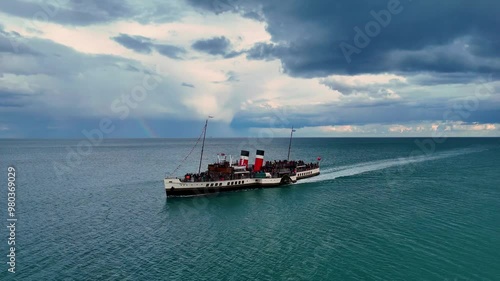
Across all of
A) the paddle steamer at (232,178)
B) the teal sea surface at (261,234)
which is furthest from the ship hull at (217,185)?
the teal sea surface at (261,234)

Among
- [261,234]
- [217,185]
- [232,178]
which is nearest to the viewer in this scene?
[261,234]

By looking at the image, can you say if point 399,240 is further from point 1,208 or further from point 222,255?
point 1,208

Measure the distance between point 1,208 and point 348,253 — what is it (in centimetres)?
6391

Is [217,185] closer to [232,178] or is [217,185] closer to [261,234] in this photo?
[232,178]

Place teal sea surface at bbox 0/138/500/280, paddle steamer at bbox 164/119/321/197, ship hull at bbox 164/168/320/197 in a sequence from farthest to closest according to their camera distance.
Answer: paddle steamer at bbox 164/119/321/197, ship hull at bbox 164/168/320/197, teal sea surface at bbox 0/138/500/280

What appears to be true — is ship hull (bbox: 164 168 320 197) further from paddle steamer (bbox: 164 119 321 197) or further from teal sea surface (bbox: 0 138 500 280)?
teal sea surface (bbox: 0 138 500 280)

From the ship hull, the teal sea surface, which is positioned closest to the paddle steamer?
the ship hull

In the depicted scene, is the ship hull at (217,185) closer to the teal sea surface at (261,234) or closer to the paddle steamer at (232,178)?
the paddle steamer at (232,178)

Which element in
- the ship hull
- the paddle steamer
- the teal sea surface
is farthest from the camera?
the paddle steamer

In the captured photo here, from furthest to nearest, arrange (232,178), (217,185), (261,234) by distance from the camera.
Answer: (232,178)
(217,185)
(261,234)

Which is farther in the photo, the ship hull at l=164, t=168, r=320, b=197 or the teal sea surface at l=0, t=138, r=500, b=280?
the ship hull at l=164, t=168, r=320, b=197

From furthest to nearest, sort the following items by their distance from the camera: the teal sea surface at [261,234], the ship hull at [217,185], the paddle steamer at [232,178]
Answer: the paddle steamer at [232,178]
the ship hull at [217,185]
the teal sea surface at [261,234]

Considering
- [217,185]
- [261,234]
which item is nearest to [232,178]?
[217,185]

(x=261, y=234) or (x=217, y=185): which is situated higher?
(x=217, y=185)
